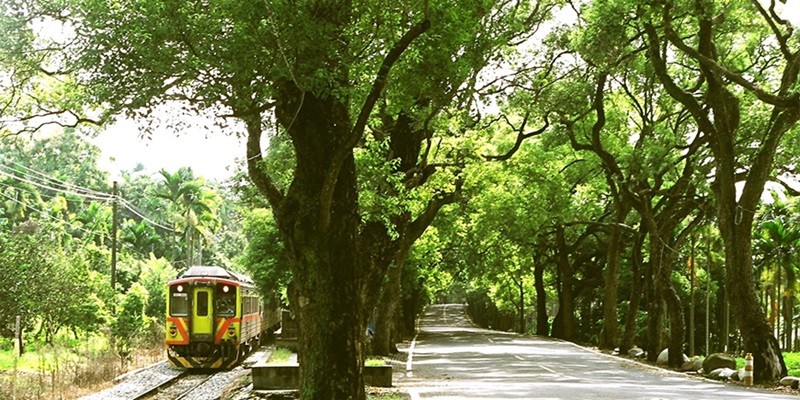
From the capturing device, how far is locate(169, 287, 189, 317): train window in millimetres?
30125

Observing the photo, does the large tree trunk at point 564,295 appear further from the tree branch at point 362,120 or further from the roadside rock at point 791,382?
the tree branch at point 362,120

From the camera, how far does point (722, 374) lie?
23.4m

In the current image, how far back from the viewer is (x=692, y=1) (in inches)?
800

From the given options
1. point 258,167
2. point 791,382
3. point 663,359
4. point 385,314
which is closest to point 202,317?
point 385,314

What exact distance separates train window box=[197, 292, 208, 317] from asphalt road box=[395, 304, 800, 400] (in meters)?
6.28

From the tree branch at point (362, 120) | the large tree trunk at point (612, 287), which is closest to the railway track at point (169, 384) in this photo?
the tree branch at point (362, 120)

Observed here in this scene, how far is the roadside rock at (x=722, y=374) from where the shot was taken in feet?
75.2

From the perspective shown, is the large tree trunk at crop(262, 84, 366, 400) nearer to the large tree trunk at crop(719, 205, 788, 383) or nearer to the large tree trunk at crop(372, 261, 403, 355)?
the large tree trunk at crop(719, 205, 788, 383)

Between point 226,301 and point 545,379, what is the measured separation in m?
11.6

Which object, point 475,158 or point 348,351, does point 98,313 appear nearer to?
point 475,158

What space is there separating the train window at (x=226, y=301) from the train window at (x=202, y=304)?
0.36m

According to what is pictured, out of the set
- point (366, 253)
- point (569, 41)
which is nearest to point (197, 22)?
point (366, 253)

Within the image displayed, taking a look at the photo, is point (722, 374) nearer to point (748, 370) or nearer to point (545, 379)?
point (748, 370)

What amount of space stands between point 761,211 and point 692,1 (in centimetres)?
2538
